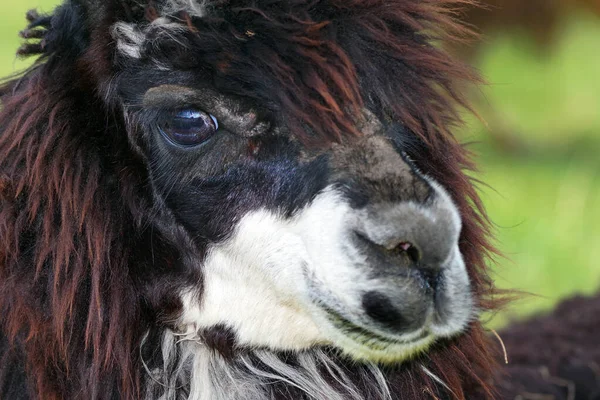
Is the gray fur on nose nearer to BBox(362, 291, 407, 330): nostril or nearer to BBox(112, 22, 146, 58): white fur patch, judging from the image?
BBox(362, 291, 407, 330): nostril

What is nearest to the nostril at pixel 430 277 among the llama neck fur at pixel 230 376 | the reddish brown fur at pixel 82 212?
the reddish brown fur at pixel 82 212

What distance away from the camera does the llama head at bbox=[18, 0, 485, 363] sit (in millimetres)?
1954

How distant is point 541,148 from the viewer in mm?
9273

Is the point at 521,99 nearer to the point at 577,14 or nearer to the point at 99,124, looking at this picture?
the point at 577,14

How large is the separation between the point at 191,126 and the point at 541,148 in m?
7.72

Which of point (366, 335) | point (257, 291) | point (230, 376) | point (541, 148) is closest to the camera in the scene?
point (366, 335)

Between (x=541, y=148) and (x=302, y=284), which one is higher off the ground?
(x=302, y=284)

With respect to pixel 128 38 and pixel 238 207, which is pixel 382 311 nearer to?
pixel 238 207

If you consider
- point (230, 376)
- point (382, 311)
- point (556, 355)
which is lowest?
point (556, 355)

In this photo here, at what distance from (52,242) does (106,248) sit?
15 centimetres

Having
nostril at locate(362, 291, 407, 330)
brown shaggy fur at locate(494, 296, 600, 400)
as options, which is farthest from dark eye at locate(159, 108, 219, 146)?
brown shaggy fur at locate(494, 296, 600, 400)

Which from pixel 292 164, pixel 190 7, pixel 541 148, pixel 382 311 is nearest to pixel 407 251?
pixel 382 311

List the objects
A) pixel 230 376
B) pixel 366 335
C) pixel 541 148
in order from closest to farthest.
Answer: pixel 366 335 → pixel 230 376 → pixel 541 148

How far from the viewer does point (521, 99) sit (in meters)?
10.9
